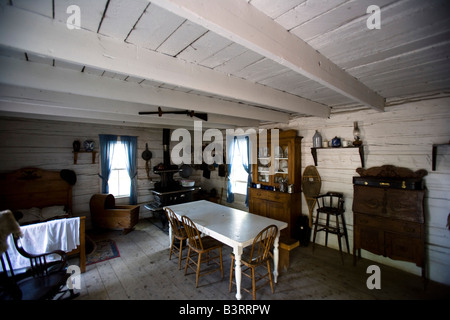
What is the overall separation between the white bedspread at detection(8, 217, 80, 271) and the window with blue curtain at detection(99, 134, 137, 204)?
2.41 metres

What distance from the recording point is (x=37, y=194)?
4.26 meters

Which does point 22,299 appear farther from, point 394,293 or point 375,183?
point 375,183

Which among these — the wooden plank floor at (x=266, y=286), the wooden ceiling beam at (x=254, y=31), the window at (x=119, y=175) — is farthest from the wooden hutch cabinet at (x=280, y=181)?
the window at (x=119, y=175)

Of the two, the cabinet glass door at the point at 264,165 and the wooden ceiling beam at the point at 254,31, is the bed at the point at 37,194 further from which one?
the wooden ceiling beam at the point at 254,31

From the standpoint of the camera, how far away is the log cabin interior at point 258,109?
3.90 ft

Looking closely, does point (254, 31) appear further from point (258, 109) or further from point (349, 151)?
point (349, 151)

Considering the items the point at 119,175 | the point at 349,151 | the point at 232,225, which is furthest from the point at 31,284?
the point at 349,151

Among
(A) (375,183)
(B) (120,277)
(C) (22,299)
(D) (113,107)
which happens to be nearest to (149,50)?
(D) (113,107)

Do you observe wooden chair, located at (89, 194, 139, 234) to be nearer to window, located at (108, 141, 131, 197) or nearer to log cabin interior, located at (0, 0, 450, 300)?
log cabin interior, located at (0, 0, 450, 300)

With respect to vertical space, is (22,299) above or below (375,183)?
below

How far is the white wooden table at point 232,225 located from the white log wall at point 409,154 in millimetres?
1669

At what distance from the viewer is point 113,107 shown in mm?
2920

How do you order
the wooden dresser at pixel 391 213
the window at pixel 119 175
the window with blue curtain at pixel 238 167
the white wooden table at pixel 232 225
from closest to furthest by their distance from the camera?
the white wooden table at pixel 232 225 → the wooden dresser at pixel 391 213 → the window with blue curtain at pixel 238 167 → the window at pixel 119 175
